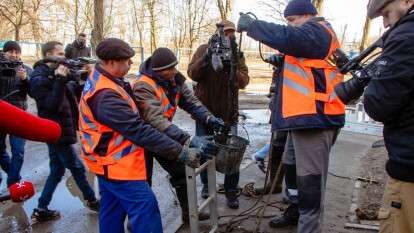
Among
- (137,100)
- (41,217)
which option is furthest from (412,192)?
(41,217)

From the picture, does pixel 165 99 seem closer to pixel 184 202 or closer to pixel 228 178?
pixel 184 202

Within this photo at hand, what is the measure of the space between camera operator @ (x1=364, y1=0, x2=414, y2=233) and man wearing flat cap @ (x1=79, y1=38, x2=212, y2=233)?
145 cm

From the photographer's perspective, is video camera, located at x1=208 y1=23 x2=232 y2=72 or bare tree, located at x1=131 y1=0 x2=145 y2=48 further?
bare tree, located at x1=131 y1=0 x2=145 y2=48

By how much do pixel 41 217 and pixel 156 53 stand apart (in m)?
2.41

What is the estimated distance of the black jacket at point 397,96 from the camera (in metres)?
2.29

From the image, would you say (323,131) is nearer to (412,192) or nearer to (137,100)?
(412,192)

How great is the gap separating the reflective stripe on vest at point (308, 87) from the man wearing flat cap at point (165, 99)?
86 cm

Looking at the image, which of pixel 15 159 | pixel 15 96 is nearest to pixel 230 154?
pixel 15 159

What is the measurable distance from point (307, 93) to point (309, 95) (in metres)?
0.02

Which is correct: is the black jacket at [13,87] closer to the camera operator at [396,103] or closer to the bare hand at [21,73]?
the bare hand at [21,73]

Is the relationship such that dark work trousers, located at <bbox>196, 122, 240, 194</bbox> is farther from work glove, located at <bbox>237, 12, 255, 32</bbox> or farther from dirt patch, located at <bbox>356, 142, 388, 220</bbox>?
work glove, located at <bbox>237, 12, 255, 32</bbox>

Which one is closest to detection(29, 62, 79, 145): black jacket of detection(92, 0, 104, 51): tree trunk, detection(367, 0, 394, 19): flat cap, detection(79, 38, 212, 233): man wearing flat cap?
detection(79, 38, 212, 233): man wearing flat cap

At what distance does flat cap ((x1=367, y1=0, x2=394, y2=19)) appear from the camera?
98.1 inches

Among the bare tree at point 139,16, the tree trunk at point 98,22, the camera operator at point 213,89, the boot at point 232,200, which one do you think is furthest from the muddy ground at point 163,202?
the bare tree at point 139,16
